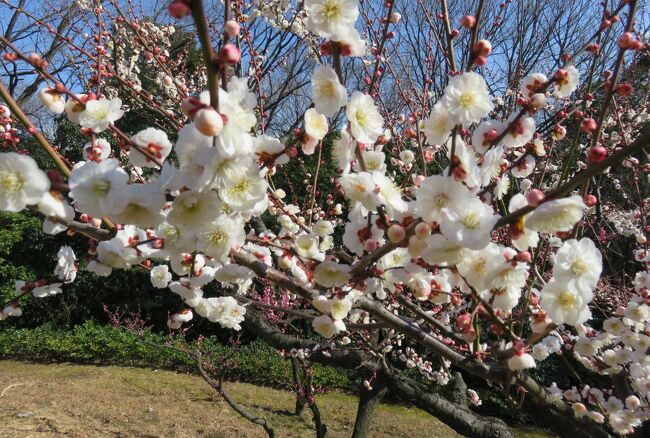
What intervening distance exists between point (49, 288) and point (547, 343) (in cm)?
215

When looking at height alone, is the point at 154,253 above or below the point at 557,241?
below

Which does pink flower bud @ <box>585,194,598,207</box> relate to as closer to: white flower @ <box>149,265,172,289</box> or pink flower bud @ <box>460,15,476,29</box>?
pink flower bud @ <box>460,15,476,29</box>

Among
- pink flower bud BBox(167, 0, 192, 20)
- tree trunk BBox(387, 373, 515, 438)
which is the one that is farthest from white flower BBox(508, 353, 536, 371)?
tree trunk BBox(387, 373, 515, 438)

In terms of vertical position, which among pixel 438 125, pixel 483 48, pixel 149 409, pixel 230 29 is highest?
pixel 483 48

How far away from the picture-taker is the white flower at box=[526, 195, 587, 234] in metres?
0.81

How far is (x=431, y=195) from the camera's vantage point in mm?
918

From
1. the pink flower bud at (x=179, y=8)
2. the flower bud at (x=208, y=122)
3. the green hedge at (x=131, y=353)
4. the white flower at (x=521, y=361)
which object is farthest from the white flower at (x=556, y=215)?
the green hedge at (x=131, y=353)

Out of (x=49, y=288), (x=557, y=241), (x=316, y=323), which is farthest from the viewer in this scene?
(x=557, y=241)

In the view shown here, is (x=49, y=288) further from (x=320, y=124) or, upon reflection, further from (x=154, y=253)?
(x=320, y=124)

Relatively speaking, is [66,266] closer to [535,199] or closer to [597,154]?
[535,199]

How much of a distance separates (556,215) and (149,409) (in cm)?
608

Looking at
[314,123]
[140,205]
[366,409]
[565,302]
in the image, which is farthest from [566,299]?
[366,409]

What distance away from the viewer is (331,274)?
3.60 feet

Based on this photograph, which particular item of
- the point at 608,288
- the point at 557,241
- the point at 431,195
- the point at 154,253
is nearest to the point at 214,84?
the point at 431,195
